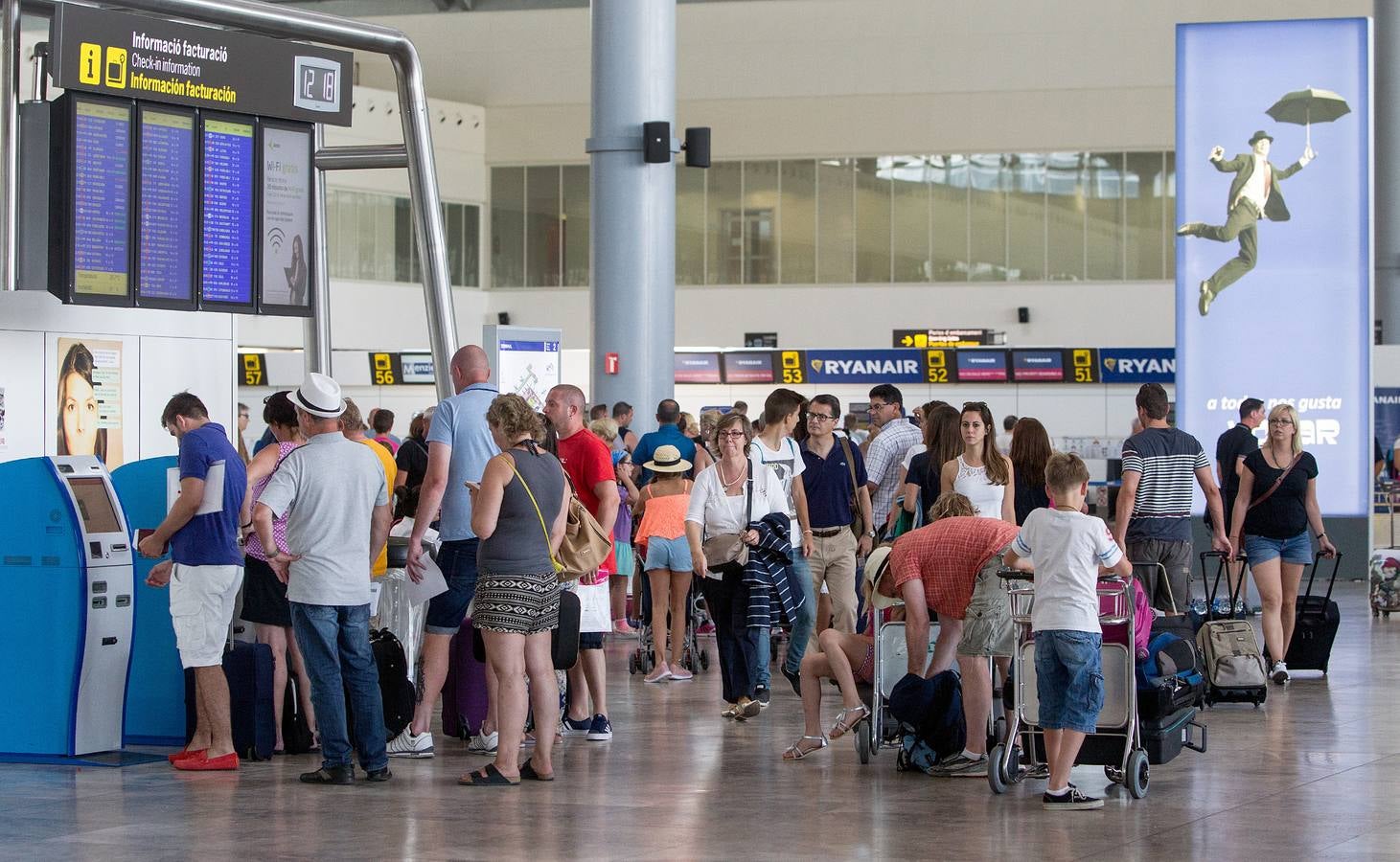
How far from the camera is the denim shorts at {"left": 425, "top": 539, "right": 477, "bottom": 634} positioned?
846 centimetres

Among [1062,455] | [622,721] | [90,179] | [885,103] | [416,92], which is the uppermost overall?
[885,103]

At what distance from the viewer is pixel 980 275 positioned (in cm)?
3484

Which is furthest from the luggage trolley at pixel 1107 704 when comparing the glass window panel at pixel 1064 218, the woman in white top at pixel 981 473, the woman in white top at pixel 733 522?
the glass window panel at pixel 1064 218

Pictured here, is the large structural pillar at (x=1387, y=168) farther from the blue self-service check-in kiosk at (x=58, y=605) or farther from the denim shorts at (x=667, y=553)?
the blue self-service check-in kiosk at (x=58, y=605)

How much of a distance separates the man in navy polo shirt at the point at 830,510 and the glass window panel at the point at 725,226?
83.0 feet

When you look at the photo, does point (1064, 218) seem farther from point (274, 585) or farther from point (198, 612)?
point (198, 612)

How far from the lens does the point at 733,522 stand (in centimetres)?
961

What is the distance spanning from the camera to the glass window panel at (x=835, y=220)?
35.5 metres

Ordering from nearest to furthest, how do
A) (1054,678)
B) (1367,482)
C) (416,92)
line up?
(1054,678) → (416,92) → (1367,482)

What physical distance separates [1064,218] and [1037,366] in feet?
36.3

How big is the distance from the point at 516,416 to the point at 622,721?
2.73 m

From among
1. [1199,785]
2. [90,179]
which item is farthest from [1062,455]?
[90,179]

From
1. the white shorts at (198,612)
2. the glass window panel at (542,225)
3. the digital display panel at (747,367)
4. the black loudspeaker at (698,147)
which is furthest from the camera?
the glass window panel at (542,225)

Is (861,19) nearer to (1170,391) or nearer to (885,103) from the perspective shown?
(885,103)
